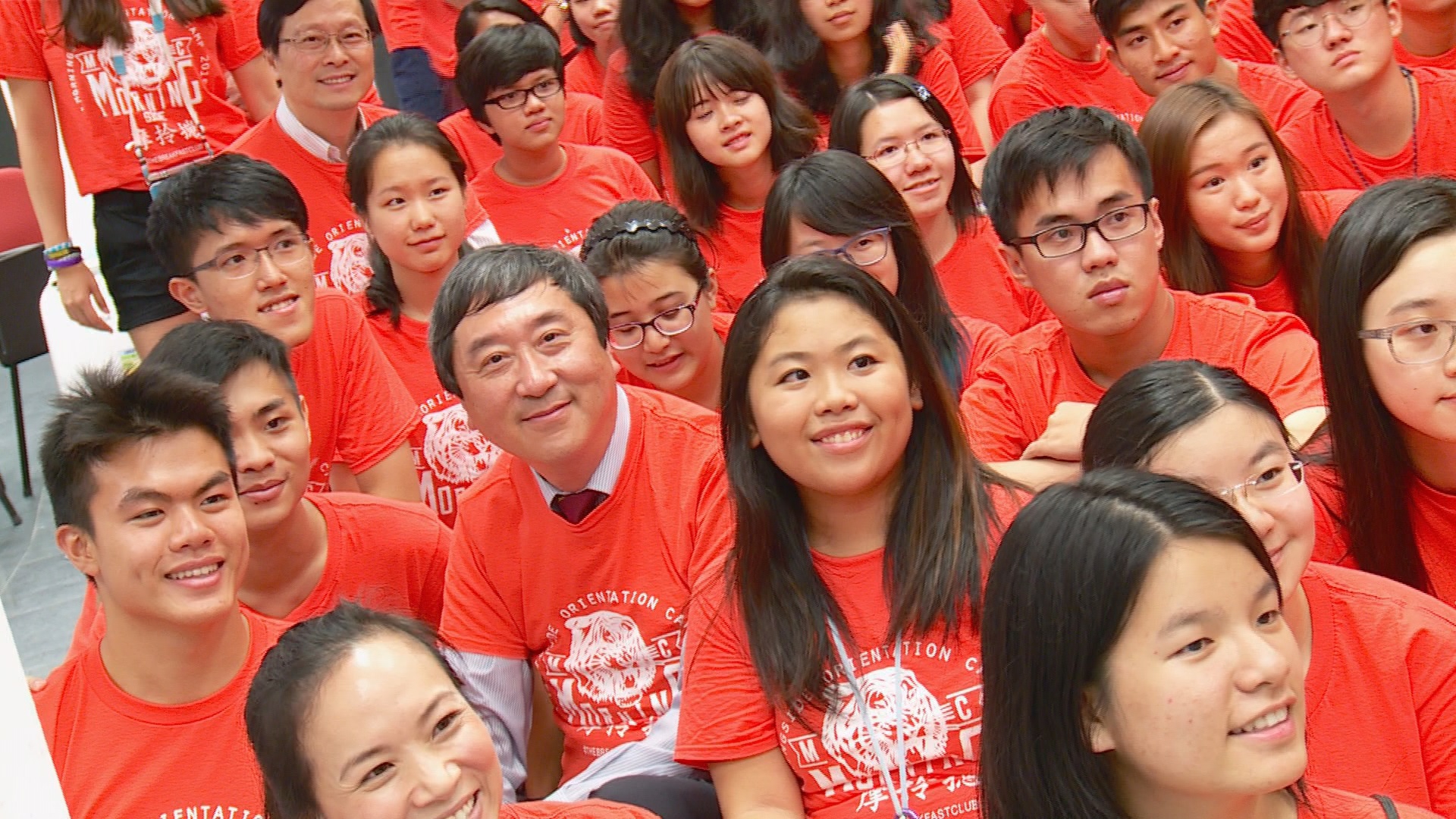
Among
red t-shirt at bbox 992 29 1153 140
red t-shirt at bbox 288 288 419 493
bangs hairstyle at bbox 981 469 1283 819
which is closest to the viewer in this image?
bangs hairstyle at bbox 981 469 1283 819

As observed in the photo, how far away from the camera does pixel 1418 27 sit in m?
3.34

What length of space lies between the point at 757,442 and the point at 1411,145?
177 centimetres

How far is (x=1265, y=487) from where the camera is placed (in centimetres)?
158

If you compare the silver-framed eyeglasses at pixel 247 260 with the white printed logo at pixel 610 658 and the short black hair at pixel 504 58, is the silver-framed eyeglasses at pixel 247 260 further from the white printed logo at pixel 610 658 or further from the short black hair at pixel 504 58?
the white printed logo at pixel 610 658

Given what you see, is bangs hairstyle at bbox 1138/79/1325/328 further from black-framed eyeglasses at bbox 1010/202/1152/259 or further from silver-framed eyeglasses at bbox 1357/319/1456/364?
silver-framed eyeglasses at bbox 1357/319/1456/364

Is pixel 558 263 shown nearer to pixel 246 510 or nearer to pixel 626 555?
pixel 626 555

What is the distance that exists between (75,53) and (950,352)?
2.10 metres

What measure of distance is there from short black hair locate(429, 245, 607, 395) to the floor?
1.39m

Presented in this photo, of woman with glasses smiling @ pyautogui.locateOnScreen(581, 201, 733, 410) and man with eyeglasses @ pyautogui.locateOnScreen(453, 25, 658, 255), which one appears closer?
woman with glasses smiling @ pyautogui.locateOnScreen(581, 201, 733, 410)

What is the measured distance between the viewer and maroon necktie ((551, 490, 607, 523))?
2098 millimetres

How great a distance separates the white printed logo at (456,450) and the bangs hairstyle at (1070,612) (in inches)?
66.3

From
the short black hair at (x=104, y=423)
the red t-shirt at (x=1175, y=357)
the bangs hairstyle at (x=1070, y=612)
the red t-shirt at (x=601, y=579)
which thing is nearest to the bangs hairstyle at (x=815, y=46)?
the red t-shirt at (x=1175, y=357)

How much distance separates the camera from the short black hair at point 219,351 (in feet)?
7.51

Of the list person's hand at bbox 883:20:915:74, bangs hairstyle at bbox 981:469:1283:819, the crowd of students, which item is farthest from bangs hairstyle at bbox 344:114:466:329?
bangs hairstyle at bbox 981:469:1283:819
